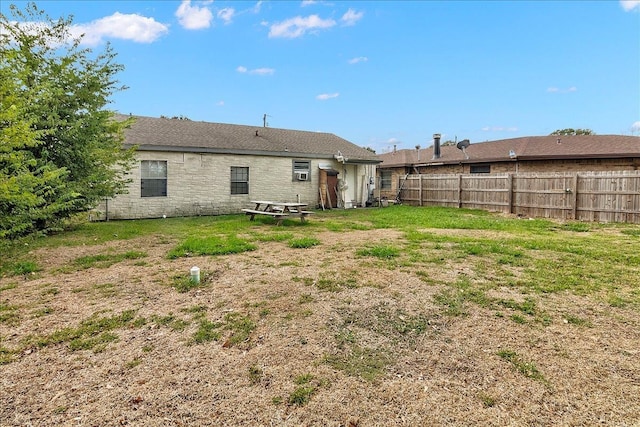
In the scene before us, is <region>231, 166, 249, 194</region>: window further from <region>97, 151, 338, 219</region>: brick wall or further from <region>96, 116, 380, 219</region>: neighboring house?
<region>97, 151, 338, 219</region>: brick wall

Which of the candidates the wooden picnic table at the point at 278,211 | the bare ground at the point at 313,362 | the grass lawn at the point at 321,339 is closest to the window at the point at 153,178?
the wooden picnic table at the point at 278,211

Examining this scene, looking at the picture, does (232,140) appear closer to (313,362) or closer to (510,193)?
(510,193)

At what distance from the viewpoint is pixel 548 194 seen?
12.3m

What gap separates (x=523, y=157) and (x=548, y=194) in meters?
3.94

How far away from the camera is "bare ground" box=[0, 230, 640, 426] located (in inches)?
82.0

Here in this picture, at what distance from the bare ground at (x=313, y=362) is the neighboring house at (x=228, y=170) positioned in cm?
809

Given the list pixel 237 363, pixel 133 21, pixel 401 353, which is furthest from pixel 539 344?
pixel 133 21

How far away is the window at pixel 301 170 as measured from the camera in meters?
15.4

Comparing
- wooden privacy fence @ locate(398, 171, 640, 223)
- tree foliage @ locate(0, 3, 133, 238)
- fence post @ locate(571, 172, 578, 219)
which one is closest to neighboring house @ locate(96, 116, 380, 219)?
Answer: tree foliage @ locate(0, 3, 133, 238)

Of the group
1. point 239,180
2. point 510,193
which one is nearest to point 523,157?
point 510,193

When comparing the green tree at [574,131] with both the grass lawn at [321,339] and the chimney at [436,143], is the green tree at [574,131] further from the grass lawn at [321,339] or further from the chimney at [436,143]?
the grass lawn at [321,339]

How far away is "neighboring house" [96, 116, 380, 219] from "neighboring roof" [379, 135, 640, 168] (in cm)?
488

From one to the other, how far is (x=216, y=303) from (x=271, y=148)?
11.5 meters

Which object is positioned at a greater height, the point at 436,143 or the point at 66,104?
the point at 436,143
